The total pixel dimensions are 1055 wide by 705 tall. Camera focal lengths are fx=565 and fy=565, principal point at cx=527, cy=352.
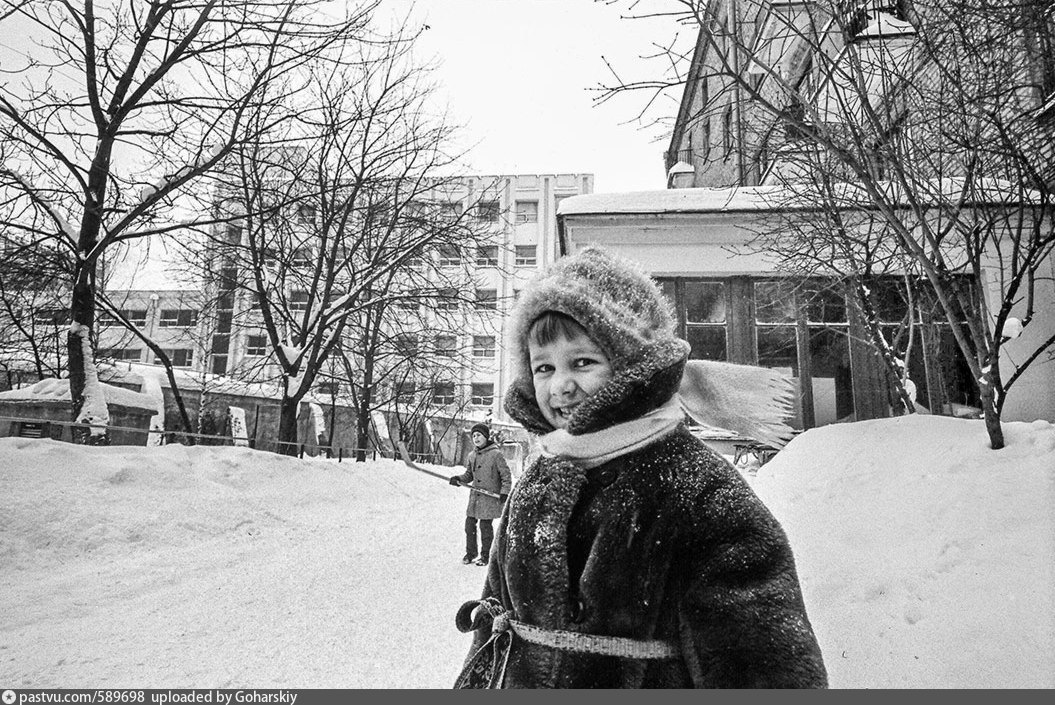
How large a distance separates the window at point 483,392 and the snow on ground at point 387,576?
16347 millimetres

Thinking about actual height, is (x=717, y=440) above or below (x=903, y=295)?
below

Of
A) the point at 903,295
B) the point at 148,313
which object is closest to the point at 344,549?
the point at 903,295

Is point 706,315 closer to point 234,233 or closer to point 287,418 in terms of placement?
point 287,418

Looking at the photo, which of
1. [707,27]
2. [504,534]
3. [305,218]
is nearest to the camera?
[504,534]

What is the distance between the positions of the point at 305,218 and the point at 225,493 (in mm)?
5907

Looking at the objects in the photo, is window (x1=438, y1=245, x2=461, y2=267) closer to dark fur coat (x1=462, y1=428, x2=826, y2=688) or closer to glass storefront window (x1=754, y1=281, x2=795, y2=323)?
glass storefront window (x1=754, y1=281, x2=795, y2=323)

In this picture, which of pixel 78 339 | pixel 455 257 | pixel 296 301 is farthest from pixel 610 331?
pixel 296 301

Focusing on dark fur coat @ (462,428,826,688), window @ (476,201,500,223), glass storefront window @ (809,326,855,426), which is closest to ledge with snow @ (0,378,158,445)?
dark fur coat @ (462,428,826,688)

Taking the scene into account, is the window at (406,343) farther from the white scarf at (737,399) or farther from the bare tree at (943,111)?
the white scarf at (737,399)

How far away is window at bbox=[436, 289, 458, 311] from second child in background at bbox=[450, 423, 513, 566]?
13.3 feet

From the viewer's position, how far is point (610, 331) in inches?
48.3

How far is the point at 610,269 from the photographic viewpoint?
1.35m

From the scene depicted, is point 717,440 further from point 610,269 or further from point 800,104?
point 610,269

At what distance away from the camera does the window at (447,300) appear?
10000 mm
